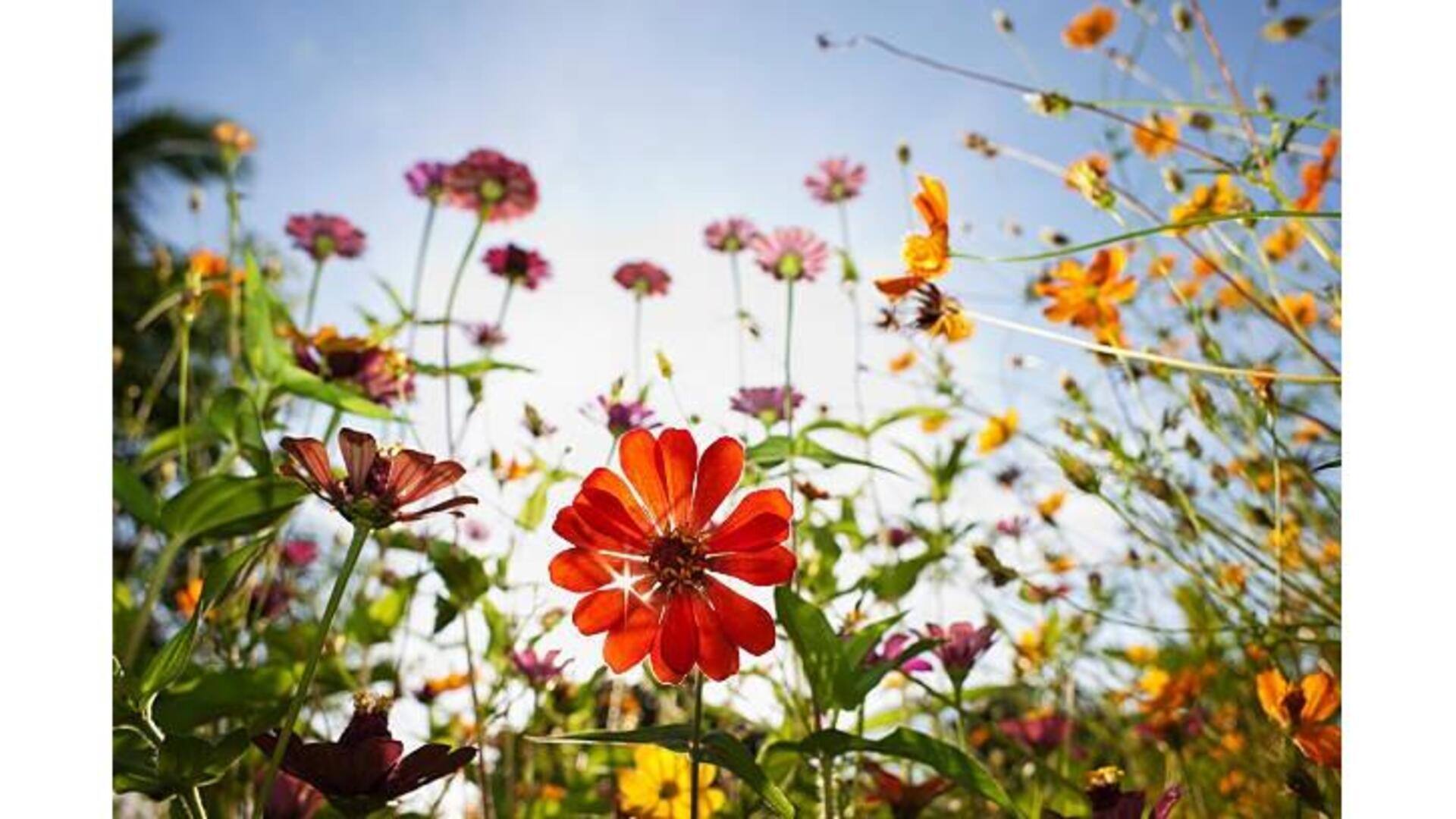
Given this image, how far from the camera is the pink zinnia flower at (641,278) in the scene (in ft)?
3.76

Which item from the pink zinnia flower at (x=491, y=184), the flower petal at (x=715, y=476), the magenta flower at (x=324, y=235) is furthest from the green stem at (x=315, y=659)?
the magenta flower at (x=324, y=235)

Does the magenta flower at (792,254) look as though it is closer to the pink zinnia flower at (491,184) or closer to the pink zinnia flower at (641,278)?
the pink zinnia flower at (641,278)

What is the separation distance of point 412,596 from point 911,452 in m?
0.49

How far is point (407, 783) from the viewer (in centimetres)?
45

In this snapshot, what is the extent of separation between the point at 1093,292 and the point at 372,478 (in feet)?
2.40

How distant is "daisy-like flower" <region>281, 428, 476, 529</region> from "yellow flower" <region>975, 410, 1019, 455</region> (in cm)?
93

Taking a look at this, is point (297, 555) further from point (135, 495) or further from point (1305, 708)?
point (1305, 708)

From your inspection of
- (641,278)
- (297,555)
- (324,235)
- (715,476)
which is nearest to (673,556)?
(715,476)

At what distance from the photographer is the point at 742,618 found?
435 millimetres

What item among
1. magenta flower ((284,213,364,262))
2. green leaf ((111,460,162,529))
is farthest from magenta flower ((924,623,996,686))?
magenta flower ((284,213,364,262))

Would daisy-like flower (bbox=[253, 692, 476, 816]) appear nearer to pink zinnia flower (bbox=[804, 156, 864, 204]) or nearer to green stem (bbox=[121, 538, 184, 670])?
green stem (bbox=[121, 538, 184, 670])

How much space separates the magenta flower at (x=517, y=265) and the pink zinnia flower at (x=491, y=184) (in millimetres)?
39
